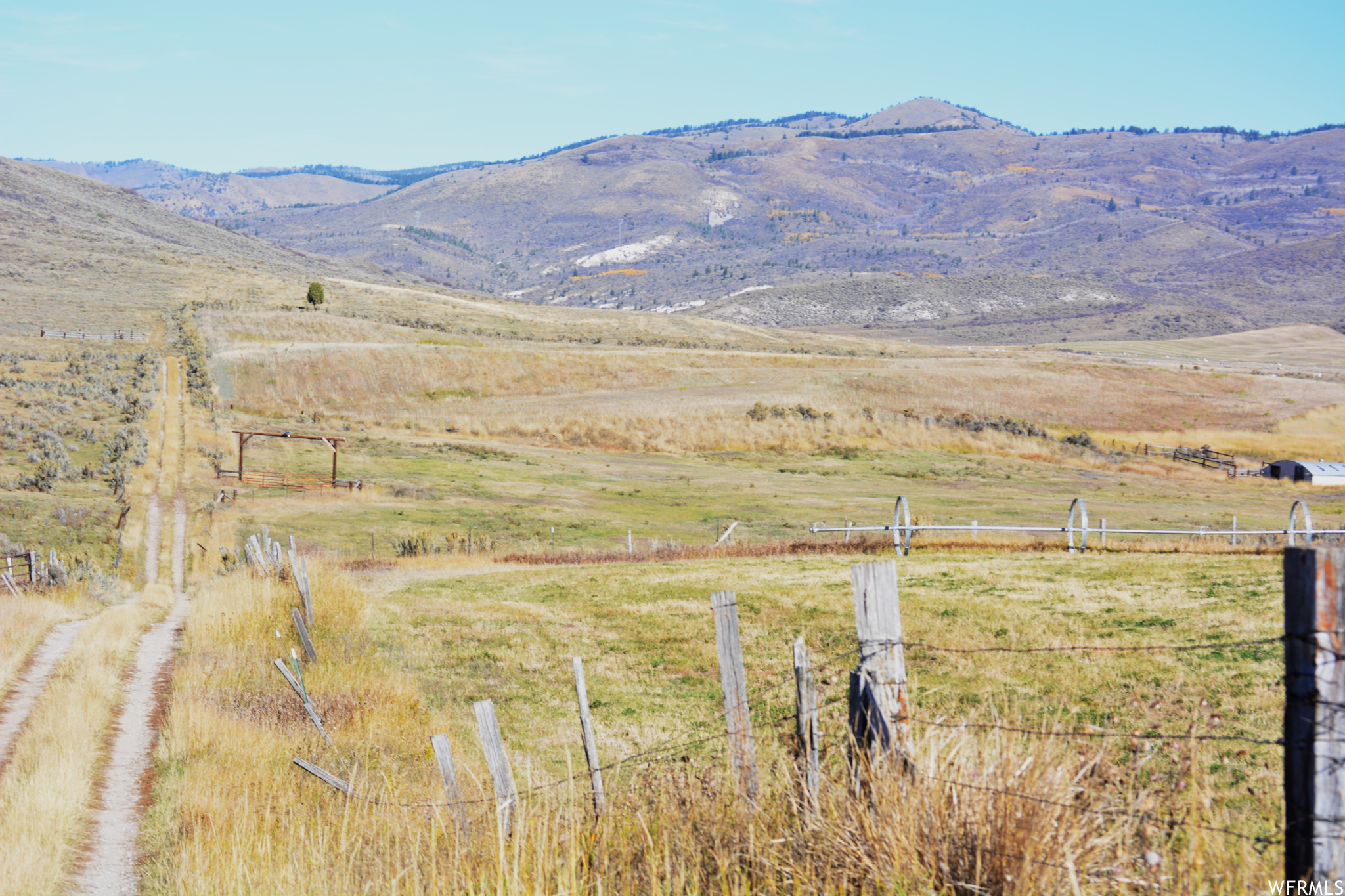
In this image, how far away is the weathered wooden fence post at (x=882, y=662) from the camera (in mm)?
5652

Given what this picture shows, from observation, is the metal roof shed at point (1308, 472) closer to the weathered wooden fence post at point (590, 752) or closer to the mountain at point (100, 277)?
the weathered wooden fence post at point (590, 752)

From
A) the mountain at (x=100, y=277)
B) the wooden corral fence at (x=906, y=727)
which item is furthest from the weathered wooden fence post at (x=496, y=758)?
the mountain at (x=100, y=277)

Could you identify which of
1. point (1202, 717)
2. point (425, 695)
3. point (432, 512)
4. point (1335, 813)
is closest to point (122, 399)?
point (432, 512)

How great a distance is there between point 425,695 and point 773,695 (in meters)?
5.21

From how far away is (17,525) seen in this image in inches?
1228

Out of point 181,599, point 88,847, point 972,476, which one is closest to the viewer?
point 88,847

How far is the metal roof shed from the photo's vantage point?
181 feet

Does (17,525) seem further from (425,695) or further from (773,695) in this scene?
(773,695)

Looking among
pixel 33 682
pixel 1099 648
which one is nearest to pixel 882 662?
pixel 1099 648

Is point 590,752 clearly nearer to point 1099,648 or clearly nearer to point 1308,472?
point 1099,648

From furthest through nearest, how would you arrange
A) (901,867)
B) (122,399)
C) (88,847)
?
(122,399)
(88,847)
(901,867)

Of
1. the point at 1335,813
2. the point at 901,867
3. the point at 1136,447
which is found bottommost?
the point at 1136,447

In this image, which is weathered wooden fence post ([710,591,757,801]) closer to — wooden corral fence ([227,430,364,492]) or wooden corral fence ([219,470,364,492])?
wooden corral fence ([227,430,364,492])

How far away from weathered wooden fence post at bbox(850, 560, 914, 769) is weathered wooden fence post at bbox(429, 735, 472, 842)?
2.97 meters
